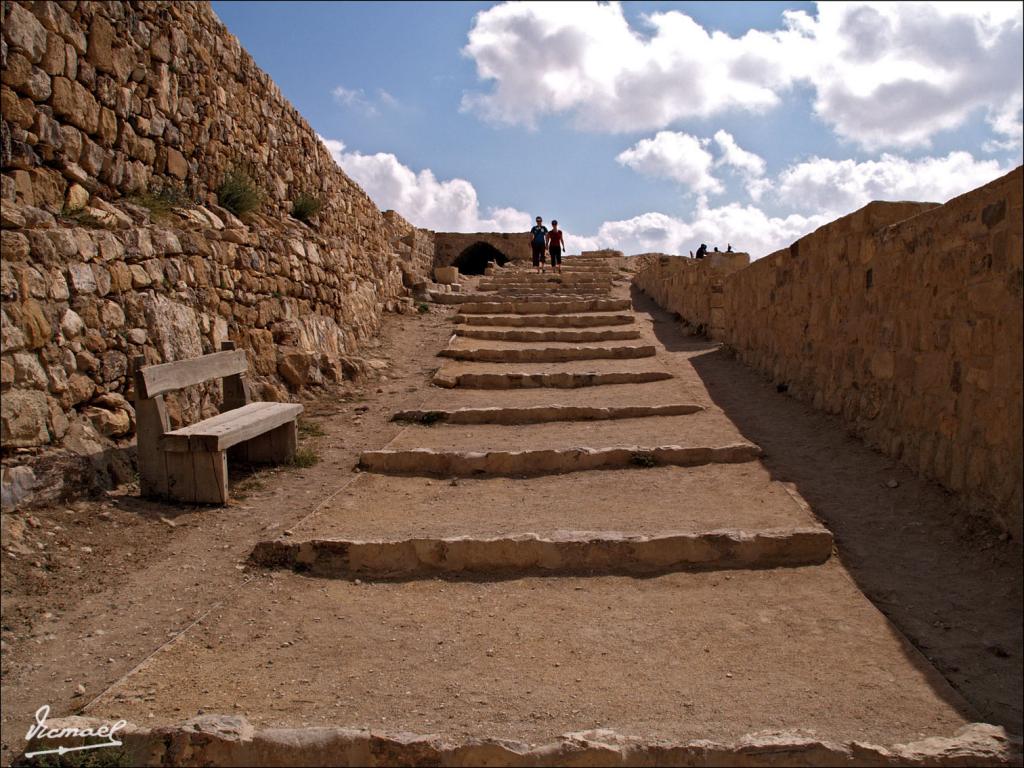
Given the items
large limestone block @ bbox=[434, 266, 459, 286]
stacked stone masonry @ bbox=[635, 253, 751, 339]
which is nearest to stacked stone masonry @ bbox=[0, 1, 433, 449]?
stacked stone masonry @ bbox=[635, 253, 751, 339]

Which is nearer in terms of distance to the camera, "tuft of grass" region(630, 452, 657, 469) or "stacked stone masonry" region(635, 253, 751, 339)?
"tuft of grass" region(630, 452, 657, 469)

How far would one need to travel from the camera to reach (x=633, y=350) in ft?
30.9

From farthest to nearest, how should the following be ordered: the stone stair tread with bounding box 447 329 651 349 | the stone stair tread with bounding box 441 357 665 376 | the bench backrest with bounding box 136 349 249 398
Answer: the stone stair tread with bounding box 447 329 651 349 < the stone stair tread with bounding box 441 357 665 376 < the bench backrest with bounding box 136 349 249 398

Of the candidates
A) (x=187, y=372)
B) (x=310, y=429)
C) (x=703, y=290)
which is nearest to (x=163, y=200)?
(x=187, y=372)

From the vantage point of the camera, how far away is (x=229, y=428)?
4.88 m

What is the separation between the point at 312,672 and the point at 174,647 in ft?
2.17

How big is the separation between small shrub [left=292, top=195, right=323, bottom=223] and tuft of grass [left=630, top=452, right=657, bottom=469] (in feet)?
18.7

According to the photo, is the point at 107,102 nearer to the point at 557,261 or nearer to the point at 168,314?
the point at 168,314

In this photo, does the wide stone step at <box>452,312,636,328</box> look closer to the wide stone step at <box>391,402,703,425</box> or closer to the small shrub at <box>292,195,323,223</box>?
the small shrub at <box>292,195,323,223</box>

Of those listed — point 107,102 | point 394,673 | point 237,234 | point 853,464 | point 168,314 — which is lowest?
→ point 394,673

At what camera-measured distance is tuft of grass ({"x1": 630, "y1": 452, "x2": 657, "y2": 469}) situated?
555 cm

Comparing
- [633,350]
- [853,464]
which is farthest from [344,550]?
[633,350]

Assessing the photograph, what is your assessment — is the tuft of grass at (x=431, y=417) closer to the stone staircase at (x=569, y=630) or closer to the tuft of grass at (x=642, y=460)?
the stone staircase at (x=569, y=630)

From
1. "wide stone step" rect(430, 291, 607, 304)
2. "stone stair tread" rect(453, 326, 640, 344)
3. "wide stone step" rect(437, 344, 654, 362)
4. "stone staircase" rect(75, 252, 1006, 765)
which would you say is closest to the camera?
"stone staircase" rect(75, 252, 1006, 765)
